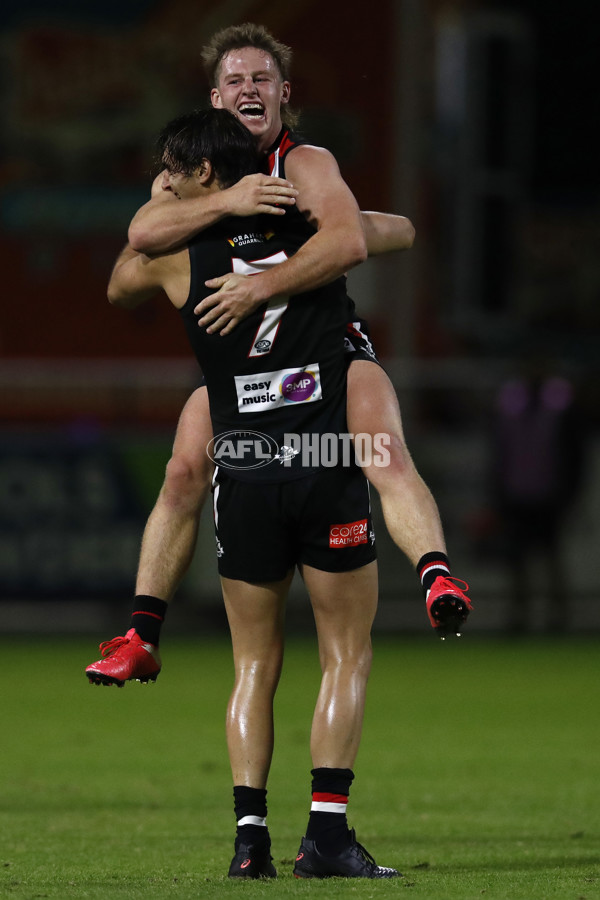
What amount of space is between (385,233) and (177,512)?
124 cm

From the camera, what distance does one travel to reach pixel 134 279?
5.80 metres

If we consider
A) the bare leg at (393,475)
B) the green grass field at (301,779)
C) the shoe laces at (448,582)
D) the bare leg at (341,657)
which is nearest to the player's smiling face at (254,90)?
the bare leg at (393,475)

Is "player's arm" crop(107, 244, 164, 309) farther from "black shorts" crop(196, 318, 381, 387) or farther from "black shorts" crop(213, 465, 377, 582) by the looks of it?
"black shorts" crop(213, 465, 377, 582)

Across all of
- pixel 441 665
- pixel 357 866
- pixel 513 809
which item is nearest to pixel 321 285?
pixel 357 866

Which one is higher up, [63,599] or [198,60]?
[198,60]

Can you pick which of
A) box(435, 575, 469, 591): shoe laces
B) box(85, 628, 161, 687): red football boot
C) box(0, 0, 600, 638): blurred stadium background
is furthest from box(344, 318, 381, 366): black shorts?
box(0, 0, 600, 638): blurred stadium background

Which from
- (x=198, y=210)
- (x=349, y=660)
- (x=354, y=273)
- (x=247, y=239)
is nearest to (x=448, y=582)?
(x=349, y=660)

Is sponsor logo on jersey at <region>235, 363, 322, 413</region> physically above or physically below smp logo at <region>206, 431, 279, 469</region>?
above

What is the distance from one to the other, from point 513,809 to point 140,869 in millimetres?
2119

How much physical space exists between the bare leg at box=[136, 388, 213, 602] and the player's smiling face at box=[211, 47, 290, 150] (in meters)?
0.99

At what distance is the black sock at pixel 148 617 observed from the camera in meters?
5.99

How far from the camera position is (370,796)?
784cm

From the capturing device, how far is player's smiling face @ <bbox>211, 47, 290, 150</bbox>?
5.70m

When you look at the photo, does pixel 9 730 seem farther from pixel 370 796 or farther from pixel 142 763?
pixel 370 796
